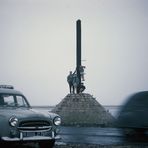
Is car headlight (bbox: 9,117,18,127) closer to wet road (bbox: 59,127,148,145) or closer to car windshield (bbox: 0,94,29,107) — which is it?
car windshield (bbox: 0,94,29,107)

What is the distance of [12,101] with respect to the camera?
1134 centimetres

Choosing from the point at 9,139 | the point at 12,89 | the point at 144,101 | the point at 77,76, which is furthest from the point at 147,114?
the point at 77,76

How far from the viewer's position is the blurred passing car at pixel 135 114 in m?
14.6

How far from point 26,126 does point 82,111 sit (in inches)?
583

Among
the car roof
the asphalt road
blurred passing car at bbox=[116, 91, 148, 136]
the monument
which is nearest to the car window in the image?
the car roof

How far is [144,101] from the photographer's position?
1511cm

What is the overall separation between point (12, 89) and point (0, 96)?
841 millimetres

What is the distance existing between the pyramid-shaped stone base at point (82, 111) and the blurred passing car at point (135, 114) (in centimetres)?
852

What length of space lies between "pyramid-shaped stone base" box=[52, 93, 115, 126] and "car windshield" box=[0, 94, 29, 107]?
12.5 m

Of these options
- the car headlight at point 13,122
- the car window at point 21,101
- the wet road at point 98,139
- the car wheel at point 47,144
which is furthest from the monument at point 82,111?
the car headlight at point 13,122

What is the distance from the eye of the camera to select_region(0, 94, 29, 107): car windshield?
11.0m

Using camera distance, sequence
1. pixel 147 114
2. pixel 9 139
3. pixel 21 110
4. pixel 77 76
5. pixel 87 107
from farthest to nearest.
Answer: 1. pixel 77 76
2. pixel 87 107
3. pixel 147 114
4. pixel 21 110
5. pixel 9 139

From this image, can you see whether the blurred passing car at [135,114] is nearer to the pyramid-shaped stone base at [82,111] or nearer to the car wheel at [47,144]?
the car wheel at [47,144]

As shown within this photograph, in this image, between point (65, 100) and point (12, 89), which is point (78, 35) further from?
point (12, 89)
